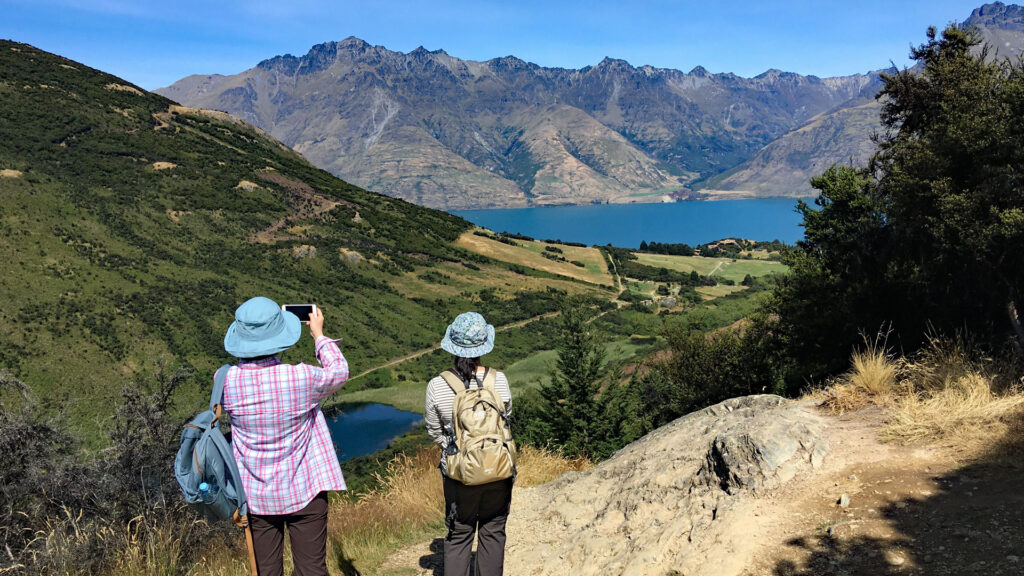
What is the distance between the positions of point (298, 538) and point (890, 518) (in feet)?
15.1

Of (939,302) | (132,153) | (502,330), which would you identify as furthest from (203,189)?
(939,302)

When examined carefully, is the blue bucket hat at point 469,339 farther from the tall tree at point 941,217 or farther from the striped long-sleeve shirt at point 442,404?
the tall tree at point 941,217

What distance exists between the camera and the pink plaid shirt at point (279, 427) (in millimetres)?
3721

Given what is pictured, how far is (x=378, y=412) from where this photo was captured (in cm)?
7356

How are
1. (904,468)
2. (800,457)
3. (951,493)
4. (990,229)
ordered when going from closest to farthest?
(951,493), (904,468), (800,457), (990,229)

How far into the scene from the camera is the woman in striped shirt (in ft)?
13.9

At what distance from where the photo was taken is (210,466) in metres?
3.69

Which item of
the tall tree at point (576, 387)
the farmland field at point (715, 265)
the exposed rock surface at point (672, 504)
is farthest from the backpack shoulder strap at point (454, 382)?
the farmland field at point (715, 265)

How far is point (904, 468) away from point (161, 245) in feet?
379

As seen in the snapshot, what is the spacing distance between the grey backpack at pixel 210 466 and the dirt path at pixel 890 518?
2501mm

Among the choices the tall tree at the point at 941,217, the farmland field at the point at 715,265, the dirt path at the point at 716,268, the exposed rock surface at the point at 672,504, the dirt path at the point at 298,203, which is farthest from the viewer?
the dirt path at the point at 716,268

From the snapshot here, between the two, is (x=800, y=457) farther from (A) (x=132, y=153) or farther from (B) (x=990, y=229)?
(A) (x=132, y=153)

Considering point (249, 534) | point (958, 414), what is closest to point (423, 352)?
point (958, 414)

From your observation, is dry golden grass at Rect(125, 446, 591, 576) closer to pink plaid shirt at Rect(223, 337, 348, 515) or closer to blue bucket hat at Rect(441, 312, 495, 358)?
pink plaid shirt at Rect(223, 337, 348, 515)
